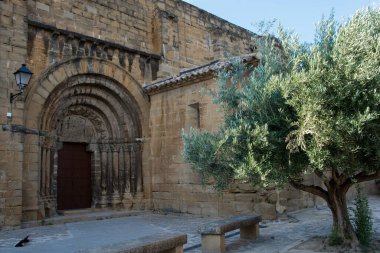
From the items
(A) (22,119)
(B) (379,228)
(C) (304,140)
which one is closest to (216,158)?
(C) (304,140)

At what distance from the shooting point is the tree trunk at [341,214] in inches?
205

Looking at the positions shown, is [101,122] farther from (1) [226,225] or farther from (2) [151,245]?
(2) [151,245]

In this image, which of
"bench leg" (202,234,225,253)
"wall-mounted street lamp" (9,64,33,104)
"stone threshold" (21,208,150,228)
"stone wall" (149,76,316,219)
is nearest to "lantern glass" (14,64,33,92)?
"wall-mounted street lamp" (9,64,33,104)

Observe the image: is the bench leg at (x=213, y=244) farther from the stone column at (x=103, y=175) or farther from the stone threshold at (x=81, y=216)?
the stone column at (x=103, y=175)

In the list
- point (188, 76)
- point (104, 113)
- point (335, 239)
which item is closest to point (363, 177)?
point (335, 239)

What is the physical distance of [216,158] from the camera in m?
5.53

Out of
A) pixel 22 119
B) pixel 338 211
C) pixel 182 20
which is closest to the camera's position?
pixel 338 211

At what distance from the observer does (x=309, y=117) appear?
4500mm

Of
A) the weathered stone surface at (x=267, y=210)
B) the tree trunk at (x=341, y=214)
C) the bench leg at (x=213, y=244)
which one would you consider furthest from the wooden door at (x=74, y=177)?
Answer: the tree trunk at (x=341, y=214)

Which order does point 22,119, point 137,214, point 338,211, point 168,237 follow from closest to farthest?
1. point 168,237
2. point 338,211
3. point 22,119
4. point 137,214

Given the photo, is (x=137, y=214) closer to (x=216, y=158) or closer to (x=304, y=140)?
(x=216, y=158)

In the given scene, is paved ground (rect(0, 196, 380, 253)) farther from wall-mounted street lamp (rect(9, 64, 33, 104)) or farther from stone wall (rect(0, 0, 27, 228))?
wall-mounted street lamp (rect(9, 64, 33, 104))

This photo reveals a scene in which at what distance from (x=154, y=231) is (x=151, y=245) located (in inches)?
128

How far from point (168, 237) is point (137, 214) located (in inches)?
228
